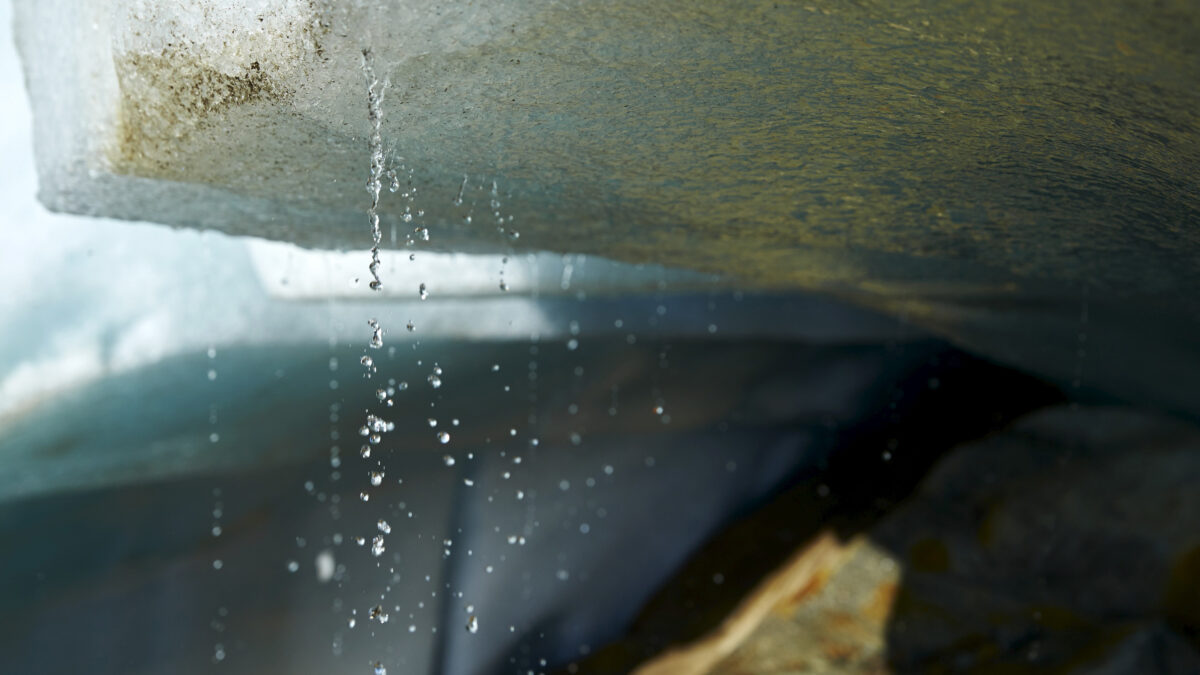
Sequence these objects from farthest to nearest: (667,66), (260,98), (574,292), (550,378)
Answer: (550,378) → (574,292) → (260,98) → (667,66)

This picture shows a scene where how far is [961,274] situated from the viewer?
3049mm

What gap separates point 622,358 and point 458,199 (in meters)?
2.27

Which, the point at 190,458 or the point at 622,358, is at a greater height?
the point at 622,358

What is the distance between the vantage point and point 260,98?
1.50 m

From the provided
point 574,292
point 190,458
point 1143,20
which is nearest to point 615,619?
point 574,292

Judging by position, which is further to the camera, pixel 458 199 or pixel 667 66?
pixel 458 199

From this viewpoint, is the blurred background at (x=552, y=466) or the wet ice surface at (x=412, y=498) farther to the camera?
the wet ice surface at (x=412, y=498)

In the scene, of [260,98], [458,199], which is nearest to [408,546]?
[458,199]

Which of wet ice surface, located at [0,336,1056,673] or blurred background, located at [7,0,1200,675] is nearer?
blurred background, located at [7,0,1200,675]

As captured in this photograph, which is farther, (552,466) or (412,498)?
(552,466)

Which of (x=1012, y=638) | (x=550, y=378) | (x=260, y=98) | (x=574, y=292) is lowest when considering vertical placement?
(x=1012, y=638)

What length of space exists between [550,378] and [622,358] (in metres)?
0.41

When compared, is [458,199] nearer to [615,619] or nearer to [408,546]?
[408,546]

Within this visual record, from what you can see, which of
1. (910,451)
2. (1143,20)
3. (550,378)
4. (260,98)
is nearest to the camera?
(1143,20)
